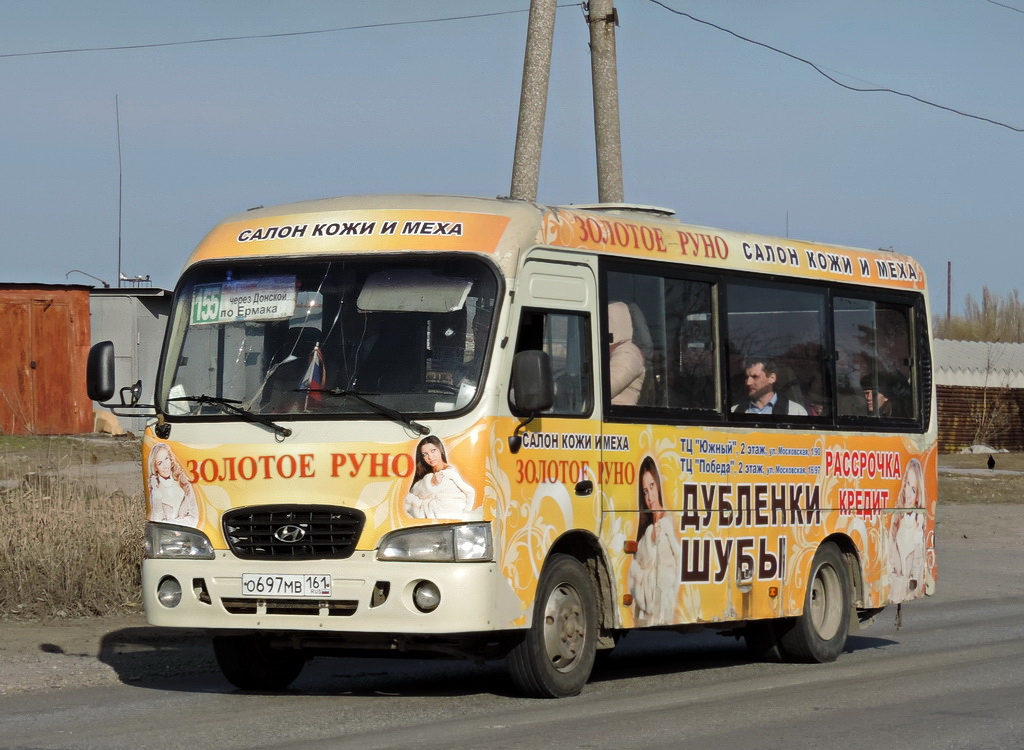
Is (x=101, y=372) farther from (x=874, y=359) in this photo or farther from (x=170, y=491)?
(x=874, y=359)

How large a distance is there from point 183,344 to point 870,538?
5867mm

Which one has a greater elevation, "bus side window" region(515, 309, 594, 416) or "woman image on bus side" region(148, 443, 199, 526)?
"bus side window" region(515, 309, 594, 416)

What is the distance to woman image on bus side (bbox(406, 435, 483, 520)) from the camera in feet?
30.6

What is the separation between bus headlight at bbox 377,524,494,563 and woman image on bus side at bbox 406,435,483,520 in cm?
8

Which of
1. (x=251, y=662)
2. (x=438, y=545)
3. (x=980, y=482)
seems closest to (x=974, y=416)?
(x=980, y=482)

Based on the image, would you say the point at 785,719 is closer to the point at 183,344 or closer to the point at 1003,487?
the point at 183,344

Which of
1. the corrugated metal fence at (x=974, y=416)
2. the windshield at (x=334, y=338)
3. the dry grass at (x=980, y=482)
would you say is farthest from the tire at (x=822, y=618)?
the corrugated metal fence at (x=974, y=416)

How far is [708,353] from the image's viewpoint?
38.3 feet

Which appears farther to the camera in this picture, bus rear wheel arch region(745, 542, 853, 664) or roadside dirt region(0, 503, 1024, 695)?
bus rear wheel arch region(745, 542, 853, 664)

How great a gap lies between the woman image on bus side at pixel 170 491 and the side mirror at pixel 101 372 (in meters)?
0.46

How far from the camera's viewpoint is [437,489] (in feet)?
30.7

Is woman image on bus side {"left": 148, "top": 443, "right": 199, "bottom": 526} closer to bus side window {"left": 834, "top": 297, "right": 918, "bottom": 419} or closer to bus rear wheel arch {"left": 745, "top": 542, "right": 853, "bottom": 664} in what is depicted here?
bus rear wheel arch {"left": 745, "top": 542, "right": 853, "bottom": 664}

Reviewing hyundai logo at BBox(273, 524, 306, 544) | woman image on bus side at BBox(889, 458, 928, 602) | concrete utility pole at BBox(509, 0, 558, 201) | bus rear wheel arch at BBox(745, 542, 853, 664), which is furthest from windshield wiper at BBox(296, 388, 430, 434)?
concrete utility pole at BBox(509, 0, 558, 201)

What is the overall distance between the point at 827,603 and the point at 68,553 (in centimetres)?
627
